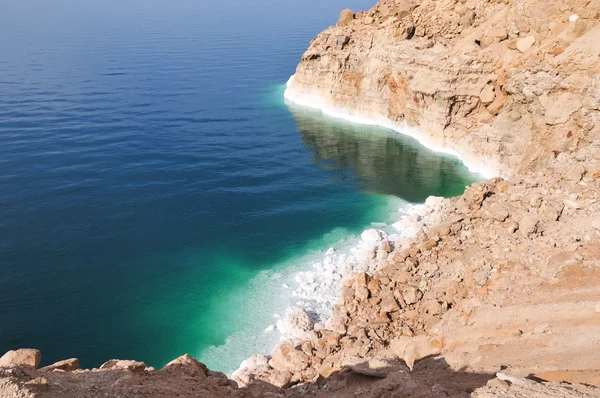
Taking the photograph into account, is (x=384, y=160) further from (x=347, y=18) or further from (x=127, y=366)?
(x=127, y=366)

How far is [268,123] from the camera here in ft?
172

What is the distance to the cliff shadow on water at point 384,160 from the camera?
36.1 m

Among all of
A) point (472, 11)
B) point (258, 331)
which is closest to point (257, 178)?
point (258, 331)

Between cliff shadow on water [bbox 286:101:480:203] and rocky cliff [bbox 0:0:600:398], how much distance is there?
2.12 m

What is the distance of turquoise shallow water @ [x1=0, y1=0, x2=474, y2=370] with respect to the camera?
21.9 m

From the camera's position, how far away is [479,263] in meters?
20.3

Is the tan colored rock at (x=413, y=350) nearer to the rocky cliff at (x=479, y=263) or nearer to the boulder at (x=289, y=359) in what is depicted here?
the rocky cliff at (x=479, y=263)

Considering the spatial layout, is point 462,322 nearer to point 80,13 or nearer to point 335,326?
point 335,326

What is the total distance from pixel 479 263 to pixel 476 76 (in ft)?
77.0

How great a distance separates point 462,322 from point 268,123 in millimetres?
39810

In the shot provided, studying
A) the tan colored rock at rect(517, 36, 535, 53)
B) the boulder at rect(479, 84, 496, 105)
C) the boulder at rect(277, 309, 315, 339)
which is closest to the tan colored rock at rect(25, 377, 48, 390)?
the boulder at rect(277, 309, 315, 339)

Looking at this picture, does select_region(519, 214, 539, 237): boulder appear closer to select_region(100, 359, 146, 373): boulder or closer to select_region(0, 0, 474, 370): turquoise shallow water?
select_region(0, 0, 474, 370): turquoise shallow water

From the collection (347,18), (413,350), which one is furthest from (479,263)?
(347,18)

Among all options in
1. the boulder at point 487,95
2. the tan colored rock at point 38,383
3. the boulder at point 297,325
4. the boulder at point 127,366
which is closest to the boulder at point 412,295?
the boulder at point 297,325
